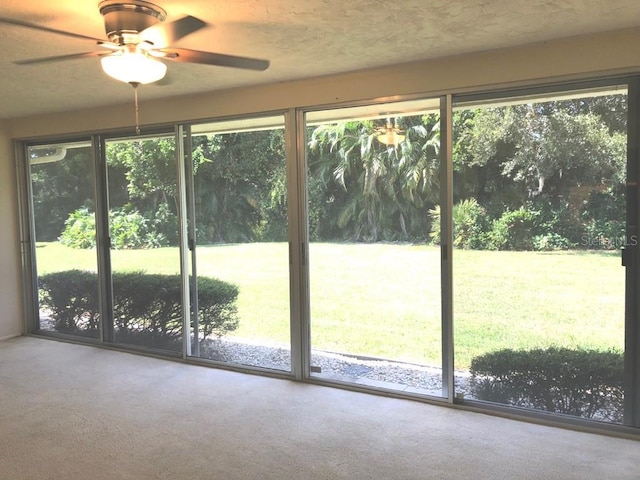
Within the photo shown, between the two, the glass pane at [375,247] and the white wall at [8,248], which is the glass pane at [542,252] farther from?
the white wall at [8,248]

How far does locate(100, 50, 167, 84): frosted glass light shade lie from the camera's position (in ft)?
6.88

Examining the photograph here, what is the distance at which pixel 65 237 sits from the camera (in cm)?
504

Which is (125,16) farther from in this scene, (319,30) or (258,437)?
(258,437)

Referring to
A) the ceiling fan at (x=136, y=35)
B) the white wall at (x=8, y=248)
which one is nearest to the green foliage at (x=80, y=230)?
the white wall at (x=8, y=248)

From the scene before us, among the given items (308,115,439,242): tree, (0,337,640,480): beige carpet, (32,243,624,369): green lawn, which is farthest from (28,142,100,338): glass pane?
(308,115,439,242): tree

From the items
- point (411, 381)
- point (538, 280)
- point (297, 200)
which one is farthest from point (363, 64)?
point (411, 381)

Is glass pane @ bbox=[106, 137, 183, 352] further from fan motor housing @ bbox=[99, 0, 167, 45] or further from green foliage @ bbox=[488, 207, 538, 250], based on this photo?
green foliage @ bbox=[488, 207, 538, 250]

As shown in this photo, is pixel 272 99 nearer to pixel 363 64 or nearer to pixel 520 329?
pixel 363 64

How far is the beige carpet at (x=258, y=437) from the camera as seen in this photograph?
254 cm

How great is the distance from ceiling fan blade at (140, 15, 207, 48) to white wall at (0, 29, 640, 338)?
153 centimetres

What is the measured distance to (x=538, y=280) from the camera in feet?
10.2

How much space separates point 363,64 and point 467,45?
0.68 m

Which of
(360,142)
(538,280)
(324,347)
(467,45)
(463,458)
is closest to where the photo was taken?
(463,458)

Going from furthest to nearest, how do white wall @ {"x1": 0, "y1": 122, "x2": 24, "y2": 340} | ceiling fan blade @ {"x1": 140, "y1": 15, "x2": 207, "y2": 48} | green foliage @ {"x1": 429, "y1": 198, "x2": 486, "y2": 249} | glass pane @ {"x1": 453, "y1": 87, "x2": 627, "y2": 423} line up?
white wall @ {"x1": 0, "y1": 122, "x2": 24, "y2": 340}
green foliage @ {"x1": 429, "y1": 198, "x2": 486, "y2": 249}
glass pane @ {"x1": 453, "y1": 87, "x2": 627, "y2": 423}
ceiling fan blade @ {"x1": 140, "y1": 15, "x2": 207, "y2": 48}
